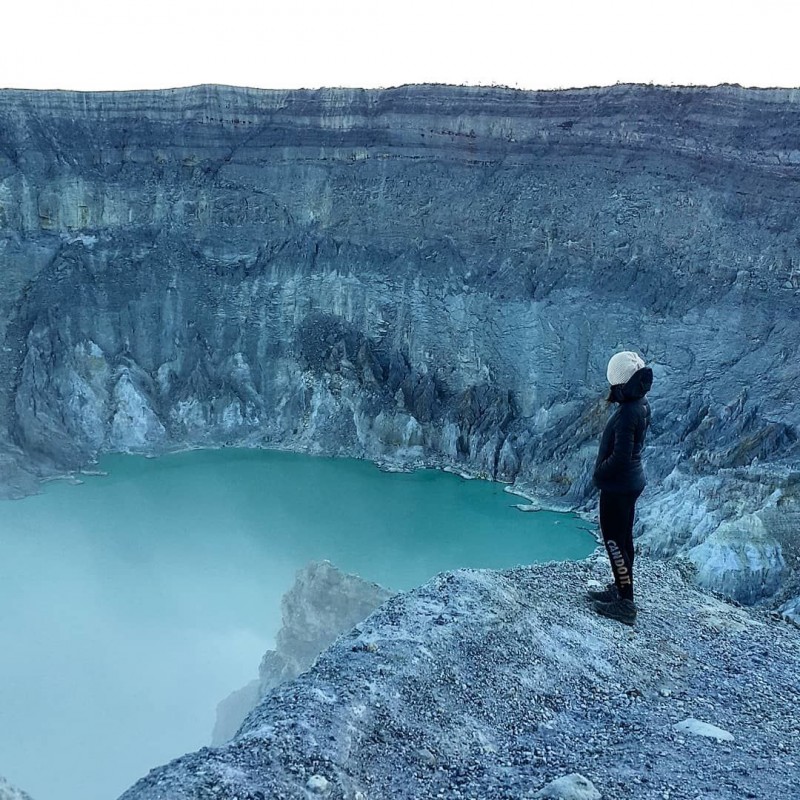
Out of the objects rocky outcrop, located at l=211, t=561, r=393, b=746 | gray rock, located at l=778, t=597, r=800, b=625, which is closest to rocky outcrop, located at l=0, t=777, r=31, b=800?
gray rock, located at l=778, t=597, r=800, b=625

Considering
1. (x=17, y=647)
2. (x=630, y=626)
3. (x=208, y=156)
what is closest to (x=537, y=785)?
(x=630, y=626)

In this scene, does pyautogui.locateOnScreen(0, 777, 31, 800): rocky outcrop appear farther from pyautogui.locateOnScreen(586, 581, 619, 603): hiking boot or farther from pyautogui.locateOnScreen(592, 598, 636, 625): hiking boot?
Answer: pyautogui.locateOnScreen(586, 581, 619, 603): hiking boot

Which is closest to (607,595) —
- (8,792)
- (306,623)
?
(8,792)

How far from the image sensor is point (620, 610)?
20.2 feet

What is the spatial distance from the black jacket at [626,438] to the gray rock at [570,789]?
2186 mm

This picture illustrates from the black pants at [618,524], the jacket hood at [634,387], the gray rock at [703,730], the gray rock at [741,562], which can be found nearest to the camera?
the gray rock at [703,730]

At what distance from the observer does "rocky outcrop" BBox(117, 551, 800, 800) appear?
392 cm

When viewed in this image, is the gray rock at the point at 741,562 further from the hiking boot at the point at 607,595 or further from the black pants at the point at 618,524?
the black pants at the point at 618,524

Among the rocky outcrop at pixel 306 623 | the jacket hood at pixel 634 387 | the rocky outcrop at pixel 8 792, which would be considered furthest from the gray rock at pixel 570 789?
the rocky outcrop at pixel 306 623

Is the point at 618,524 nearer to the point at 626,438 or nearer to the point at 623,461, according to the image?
the point at 623,461

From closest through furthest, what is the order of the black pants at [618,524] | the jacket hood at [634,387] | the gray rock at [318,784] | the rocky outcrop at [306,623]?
the gray rock at [318,784], the jacket hood at [634,387], the black pants at [618,524], the rocky outcrop at [306,623]

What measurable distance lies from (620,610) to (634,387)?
74.6 inches

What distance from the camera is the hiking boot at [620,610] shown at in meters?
6.11

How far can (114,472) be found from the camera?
22.2m
